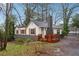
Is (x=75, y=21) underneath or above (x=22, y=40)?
above

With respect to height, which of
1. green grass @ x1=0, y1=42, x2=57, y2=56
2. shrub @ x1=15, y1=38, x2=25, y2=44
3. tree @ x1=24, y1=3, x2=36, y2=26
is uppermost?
tree @ x1=24, y1=3, x2=36, y2=26

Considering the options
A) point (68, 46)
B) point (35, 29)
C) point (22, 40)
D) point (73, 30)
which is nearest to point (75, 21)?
point (73, 30)

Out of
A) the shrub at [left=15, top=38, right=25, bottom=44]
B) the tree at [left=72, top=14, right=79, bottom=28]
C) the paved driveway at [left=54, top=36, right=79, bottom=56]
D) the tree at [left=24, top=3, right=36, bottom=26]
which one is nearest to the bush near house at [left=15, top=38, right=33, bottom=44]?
the shrub at [left=15, top=38, right=25, bottom=44]

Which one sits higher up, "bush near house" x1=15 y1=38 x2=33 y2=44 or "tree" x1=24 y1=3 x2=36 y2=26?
"tree" x1=24 y1=3 x2=36 y2=26

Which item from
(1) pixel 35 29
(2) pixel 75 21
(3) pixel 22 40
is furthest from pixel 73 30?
(3) pixel 22 40

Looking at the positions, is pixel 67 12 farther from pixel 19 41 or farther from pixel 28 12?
pixel 19 41

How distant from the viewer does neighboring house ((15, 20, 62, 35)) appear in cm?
251

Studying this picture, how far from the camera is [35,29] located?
99.2 inches

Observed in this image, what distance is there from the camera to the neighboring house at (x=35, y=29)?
8.25ft

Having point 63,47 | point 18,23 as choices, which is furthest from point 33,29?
point 63,47

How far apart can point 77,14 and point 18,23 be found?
0.50 meters

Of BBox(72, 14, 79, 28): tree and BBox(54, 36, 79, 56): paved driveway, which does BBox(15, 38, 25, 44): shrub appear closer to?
BBox(54, 36, 79, 56): paved driveway

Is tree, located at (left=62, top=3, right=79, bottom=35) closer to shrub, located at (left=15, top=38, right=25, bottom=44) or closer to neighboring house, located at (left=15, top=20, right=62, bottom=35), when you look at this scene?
neighboring house, located at (left=15, top=20, right=62, bottom=35)

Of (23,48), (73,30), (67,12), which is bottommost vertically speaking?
(23,48)
